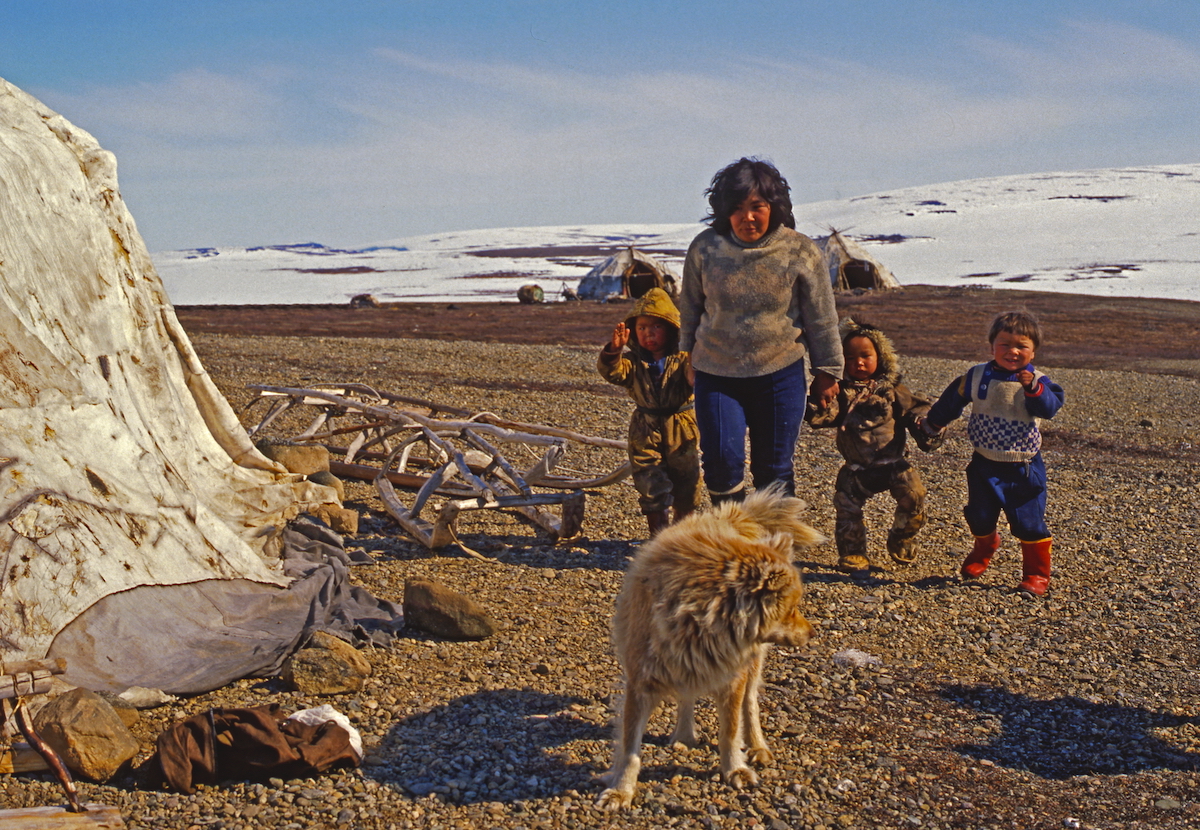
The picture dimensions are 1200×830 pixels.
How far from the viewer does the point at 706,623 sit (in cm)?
329

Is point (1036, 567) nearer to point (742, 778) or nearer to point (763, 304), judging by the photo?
point (763, 304)

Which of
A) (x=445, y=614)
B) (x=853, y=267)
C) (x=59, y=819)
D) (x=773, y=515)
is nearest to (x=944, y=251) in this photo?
(x=853, y=267)

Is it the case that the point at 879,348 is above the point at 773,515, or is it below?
above

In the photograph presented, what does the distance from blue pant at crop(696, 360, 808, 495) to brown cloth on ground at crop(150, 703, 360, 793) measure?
249cm

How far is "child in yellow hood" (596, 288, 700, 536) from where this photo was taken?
6.07 m

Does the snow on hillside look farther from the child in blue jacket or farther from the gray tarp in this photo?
the child in blue jacket

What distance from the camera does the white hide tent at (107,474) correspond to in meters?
4.18

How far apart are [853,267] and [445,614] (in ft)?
125

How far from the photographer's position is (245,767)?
3500 millimetres

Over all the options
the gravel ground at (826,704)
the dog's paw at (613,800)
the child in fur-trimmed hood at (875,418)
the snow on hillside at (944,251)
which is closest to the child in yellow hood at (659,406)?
the gravel ground at (826,704)

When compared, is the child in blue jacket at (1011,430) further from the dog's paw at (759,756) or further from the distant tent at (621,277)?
the distant tent at (621,277)

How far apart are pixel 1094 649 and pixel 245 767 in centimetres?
396

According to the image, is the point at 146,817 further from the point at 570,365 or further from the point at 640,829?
the point at 570,365

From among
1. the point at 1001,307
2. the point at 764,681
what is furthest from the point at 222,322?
the point at 764,681
